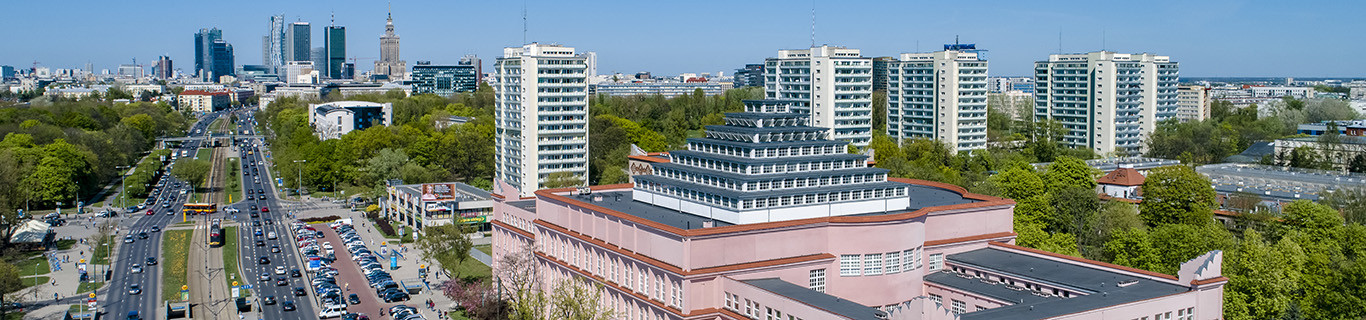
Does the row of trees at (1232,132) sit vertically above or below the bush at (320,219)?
above

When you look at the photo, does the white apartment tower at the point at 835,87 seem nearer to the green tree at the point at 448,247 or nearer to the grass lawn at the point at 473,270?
the grass lawn at the point at 473,270

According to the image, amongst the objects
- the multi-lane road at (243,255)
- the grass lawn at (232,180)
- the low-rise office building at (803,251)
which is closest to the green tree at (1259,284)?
the low-rise office building at (803,251)

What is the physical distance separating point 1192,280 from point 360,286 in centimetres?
5078

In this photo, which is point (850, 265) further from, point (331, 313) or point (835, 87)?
point (835, 87)

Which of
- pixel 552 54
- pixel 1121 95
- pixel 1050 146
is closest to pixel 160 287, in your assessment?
pixel 552 54

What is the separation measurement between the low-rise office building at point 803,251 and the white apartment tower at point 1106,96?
83.7m

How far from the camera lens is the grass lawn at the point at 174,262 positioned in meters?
74.6

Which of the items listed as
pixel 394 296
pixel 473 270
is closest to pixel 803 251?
pixel 394 296

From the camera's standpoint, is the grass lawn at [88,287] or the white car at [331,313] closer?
the white car at [331,313]

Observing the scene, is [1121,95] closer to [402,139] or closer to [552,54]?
[552,54]

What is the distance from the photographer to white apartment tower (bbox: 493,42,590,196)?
112 m

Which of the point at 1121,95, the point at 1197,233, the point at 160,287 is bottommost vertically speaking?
the point at 160,287

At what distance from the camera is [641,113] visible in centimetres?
18325

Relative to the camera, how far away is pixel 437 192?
334 feet
